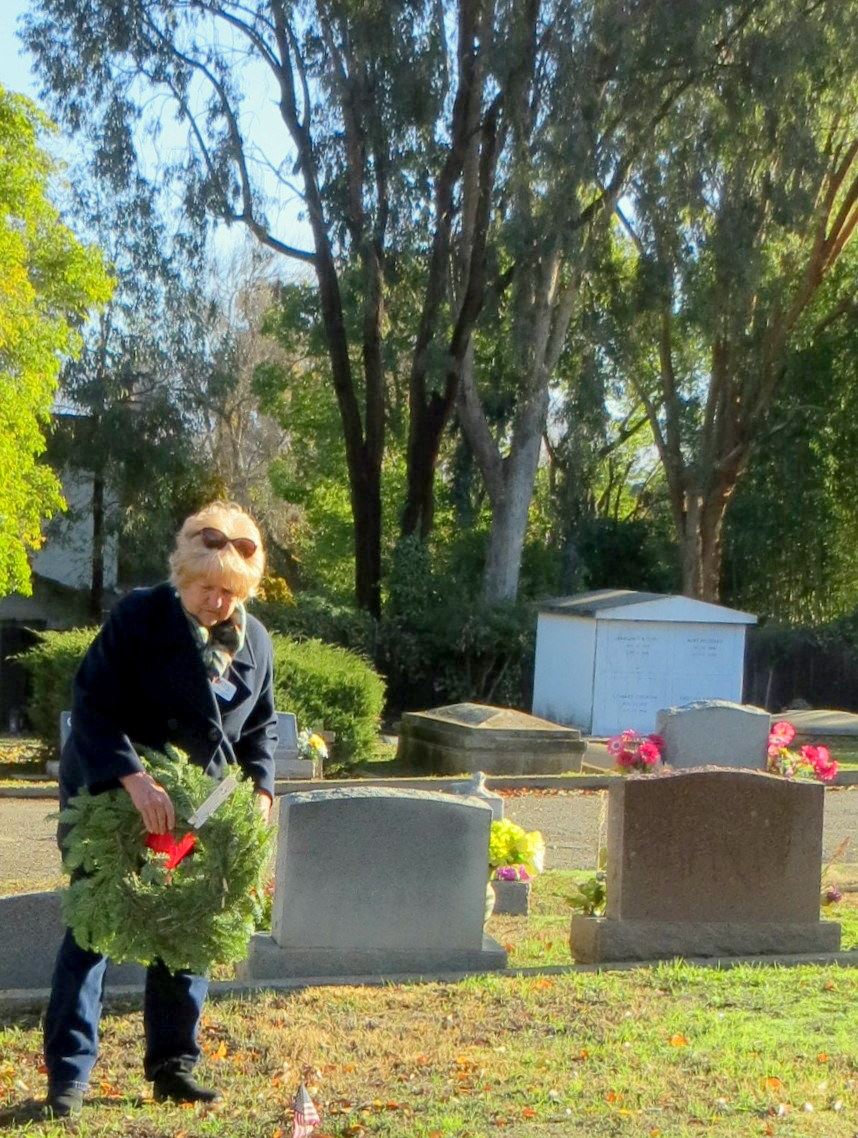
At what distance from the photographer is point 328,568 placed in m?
46.2

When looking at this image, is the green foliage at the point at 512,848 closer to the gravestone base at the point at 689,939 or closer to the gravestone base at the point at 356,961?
the gravestone base at the point at 689,939

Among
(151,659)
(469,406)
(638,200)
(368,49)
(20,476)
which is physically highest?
(368,49)

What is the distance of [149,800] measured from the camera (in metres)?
4.43

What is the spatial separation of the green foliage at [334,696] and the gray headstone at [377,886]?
11342 mm

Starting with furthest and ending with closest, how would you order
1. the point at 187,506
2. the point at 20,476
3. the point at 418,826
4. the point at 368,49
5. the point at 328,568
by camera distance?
1. the point at 328,568
2. the point at 187,506
3. the point at 368,49
4. the point at 20,476
5. the point at 418,826

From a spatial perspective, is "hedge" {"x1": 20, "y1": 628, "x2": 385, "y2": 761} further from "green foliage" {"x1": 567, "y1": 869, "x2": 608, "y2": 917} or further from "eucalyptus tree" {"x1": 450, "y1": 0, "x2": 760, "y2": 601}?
"green foliage" {"x1": 567, "y1": 869, "x2": 608, "y2": 917}

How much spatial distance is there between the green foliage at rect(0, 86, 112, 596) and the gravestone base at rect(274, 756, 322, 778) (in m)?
6.93

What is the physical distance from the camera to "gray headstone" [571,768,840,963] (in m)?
7.14

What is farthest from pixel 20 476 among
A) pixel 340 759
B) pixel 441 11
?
pixel 441 11

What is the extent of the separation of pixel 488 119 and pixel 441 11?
1.99 m

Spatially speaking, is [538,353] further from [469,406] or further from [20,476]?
[20,476]

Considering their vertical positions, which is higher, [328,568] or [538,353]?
[538,353]

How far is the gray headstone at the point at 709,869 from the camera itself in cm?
714

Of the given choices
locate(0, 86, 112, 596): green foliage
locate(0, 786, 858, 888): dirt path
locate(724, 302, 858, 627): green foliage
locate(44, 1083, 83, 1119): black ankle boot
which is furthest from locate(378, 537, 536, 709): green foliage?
locate(44, 1083, 83, 1119): black ankle boot
